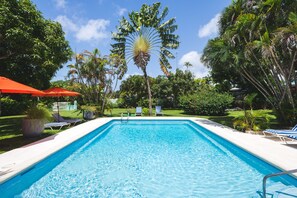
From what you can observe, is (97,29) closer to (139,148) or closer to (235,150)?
(139,148)

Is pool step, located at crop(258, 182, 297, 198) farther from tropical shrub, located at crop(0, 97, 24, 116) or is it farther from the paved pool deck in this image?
tropical shrub, located at crop(0, 97, 24, 116)

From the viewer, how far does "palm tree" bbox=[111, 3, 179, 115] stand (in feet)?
69.8

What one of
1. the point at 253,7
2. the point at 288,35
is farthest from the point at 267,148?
the point at 253,7

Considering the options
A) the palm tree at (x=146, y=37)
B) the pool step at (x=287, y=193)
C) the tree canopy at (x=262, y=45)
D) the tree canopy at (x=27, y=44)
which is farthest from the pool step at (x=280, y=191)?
the palm tree at (x=146, y=37)

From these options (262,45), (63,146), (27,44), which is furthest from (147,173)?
(262,45)

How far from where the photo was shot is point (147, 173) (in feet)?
19.5

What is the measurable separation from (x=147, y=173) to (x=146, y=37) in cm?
1739

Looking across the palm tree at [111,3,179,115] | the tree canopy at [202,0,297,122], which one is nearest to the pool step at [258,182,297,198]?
the tree canopy at [202,0,297,122]

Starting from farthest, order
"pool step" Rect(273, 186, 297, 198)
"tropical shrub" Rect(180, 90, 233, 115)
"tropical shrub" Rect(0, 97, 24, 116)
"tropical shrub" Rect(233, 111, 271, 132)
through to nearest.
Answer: "tropical shrub" Rect(0, 97, 24, 116)
"tropical shrub" Rect(180, 90, 233, 115)
"tropical shrub" Rect(233, 111, 271, 132)
"pool step" Rect(273, 186, 297, 198)

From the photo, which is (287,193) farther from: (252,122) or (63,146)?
(252,122)

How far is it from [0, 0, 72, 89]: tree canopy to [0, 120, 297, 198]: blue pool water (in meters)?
5.56

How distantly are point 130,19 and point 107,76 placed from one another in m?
6.07

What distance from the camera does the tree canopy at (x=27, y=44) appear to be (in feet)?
32.3

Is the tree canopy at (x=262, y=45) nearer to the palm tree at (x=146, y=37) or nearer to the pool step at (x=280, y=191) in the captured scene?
the pool step at (x=280, y=191)
